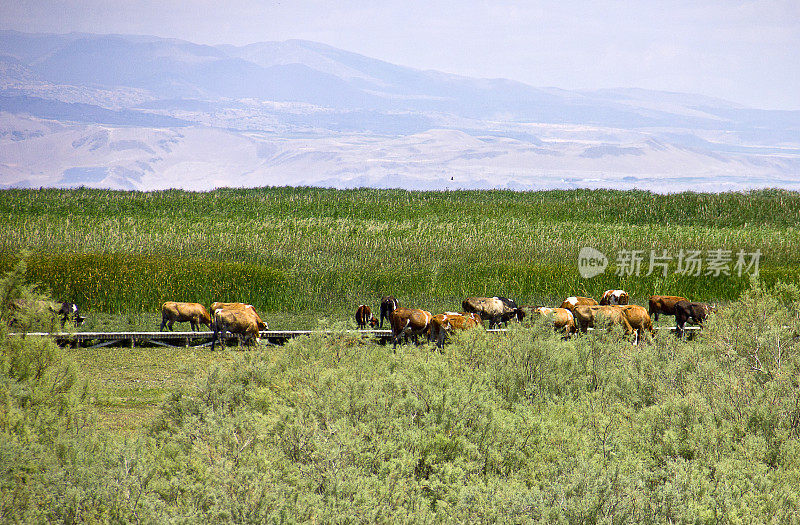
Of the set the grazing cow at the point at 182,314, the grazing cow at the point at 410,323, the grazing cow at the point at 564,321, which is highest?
the grazing cow at the point at 564,321

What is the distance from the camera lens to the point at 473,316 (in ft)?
43.2

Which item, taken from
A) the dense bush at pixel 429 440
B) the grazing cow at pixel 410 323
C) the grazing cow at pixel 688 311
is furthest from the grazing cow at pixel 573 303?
the dense bush at pixel 429 440

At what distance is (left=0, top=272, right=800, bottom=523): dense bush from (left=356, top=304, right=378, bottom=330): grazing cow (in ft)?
23.0

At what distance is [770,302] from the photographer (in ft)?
34.8

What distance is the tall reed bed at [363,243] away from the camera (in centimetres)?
1905

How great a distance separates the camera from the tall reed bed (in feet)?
62.5

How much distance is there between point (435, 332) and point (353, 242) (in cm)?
1346

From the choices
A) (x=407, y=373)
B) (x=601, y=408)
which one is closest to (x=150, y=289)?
(x=407, y=373)

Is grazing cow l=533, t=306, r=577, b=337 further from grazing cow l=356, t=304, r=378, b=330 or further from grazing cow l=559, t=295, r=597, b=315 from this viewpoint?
grazing cow l=356, t=304, r=378, b=330

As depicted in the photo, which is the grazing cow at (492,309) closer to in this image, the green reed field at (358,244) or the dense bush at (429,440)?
the green reed field at (358,244)

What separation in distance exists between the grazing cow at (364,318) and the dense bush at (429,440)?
7.02 metres

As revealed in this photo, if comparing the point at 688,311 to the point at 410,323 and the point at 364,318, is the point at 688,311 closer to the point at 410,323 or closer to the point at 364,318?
the point at 410,323

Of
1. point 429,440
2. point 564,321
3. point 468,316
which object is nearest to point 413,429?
point 429,440

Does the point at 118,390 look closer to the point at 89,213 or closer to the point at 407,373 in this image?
the point at 407,373
